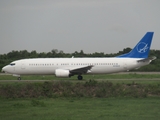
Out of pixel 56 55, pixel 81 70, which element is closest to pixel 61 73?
pixel 81 70

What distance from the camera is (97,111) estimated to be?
779 inches

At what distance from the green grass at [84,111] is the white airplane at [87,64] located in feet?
60.7

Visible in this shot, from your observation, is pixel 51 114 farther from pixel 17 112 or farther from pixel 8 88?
pixel 8 88

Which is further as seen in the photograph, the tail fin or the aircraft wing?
the tail fin

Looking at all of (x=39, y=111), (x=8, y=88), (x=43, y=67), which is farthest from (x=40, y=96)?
(x=43, y=67)

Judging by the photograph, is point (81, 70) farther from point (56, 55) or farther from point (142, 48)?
point (56, 55)

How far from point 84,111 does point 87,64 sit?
2361cm

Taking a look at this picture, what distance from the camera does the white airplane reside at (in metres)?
42.5

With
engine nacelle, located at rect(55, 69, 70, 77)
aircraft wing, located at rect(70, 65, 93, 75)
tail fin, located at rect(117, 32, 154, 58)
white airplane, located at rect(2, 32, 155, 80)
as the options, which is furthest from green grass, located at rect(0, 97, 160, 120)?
tail fin, located at rect(117, 32, 154, 58)

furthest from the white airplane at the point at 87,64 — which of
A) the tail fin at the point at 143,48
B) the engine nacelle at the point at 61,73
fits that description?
the engine nacelle at the point at 61,73

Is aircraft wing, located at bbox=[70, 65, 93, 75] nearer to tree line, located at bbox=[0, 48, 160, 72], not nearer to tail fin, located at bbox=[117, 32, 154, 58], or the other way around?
tail fin, located at bbox=[117, 32, 154, 58]

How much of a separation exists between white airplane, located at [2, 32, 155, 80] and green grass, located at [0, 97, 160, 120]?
728 inches

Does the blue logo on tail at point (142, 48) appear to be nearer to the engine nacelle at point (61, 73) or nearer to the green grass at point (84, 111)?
the engine nacelle at point (61, 73)

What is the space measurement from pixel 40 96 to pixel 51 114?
9.01 m
